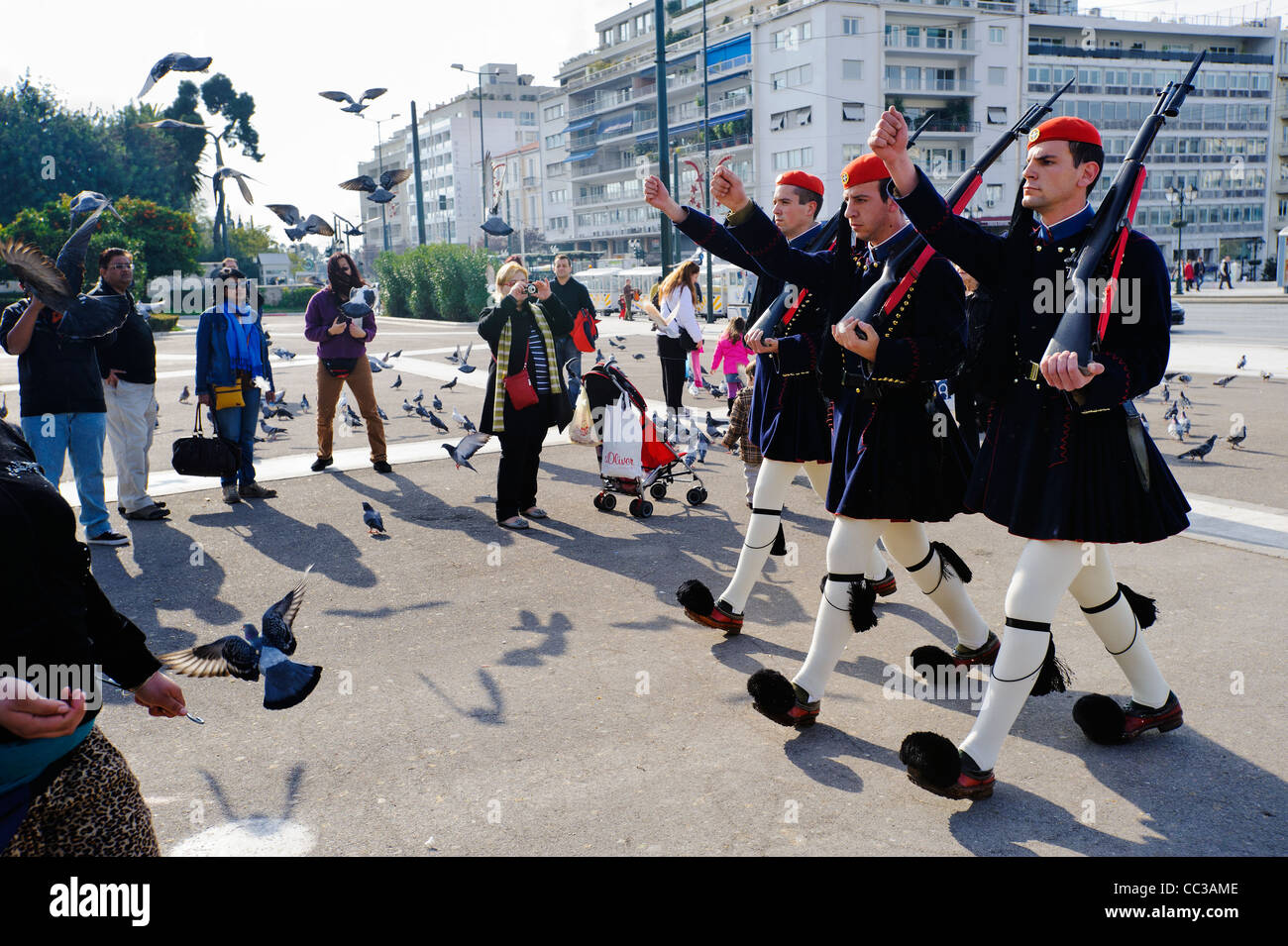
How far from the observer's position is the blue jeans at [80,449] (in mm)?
7090

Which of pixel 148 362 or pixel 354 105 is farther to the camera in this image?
pixel 354 105

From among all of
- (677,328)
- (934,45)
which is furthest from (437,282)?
(934,45)

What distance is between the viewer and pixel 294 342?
29500mm

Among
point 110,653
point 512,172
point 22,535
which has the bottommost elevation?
point 110,653

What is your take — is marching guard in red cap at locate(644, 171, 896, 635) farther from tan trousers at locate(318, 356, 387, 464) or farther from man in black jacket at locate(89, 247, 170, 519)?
tan trousers at locate(318, 356, 387, 464)

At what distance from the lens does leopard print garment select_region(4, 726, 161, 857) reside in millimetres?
1867

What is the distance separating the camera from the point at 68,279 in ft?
15.0

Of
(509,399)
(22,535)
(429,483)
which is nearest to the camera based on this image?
(22,535)

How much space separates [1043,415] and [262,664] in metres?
2.60

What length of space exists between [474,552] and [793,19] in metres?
61.5

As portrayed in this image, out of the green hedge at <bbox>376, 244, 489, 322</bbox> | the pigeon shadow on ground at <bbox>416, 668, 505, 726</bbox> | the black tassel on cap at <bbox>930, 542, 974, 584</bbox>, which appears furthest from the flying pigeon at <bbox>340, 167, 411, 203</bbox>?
the green hedge at <bbox>376, 244, 489, 322</bbox>

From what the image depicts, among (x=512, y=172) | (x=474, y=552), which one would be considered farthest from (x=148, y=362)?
(x=512, y=172)

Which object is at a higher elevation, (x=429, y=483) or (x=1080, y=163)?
(x=1080, y=163)

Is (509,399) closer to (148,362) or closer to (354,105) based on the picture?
(148,362)
